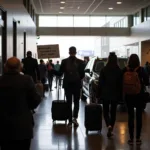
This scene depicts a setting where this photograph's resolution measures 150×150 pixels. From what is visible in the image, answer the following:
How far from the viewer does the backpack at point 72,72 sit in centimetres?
884

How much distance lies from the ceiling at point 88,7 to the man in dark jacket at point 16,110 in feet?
68.5

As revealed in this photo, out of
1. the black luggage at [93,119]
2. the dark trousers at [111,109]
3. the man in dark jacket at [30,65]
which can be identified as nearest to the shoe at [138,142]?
the dark trousers at [111,109]

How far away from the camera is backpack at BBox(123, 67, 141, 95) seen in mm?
7105

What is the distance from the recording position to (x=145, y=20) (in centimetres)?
2850

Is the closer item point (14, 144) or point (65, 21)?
point (14, 144)

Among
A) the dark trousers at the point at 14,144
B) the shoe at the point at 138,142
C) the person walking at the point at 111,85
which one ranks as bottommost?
the shoe at the point at 138,142

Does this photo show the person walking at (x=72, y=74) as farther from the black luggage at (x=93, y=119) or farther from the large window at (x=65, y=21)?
the large window at (x=65, y=21)

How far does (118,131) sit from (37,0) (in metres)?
16.9

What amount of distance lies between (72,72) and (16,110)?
4.67 meters

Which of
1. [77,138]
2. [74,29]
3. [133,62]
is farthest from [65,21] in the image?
[133,62]

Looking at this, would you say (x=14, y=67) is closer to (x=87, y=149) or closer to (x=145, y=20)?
(x=87, y=149)

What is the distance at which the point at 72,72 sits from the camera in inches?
349

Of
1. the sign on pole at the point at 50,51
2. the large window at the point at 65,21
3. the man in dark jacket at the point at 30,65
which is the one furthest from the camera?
the large window at the point at 65,21

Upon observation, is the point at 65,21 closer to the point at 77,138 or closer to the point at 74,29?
the point at 74,29
